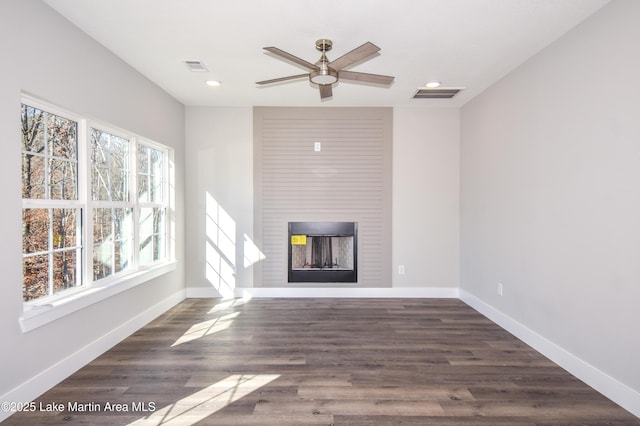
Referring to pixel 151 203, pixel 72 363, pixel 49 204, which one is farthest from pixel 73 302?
pixel 151 203

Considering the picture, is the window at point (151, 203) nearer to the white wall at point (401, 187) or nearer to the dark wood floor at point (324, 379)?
the white wall at point (401, 187)

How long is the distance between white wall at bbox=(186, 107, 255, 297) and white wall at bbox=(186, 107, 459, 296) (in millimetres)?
14

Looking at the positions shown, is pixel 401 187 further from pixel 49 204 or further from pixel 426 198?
pixel 49 204

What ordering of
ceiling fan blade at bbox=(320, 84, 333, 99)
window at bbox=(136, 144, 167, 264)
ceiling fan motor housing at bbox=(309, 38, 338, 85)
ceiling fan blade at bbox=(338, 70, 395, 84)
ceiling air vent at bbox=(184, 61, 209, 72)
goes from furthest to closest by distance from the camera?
1. window at bbox=(136, 144, 167, 264)
2. ceiling air vent at bbox=(184, 61, 209, 72)
3. ceiling fan blade at bbox=(320, 84, 333, 99)
4. ceiling fan blade at bbox=(338, 70, 395, 84)
5. ceiling fan motor housing at bbox=(309, 38, 338, 85)

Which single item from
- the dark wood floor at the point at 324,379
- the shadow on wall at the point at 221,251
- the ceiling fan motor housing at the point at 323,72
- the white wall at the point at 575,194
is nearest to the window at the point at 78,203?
the dark wood floor at the point at 324,379

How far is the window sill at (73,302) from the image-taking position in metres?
2.06

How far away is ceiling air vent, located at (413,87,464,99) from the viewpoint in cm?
380

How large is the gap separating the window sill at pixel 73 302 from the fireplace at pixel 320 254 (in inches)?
72.9

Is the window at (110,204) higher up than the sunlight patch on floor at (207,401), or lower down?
higher up

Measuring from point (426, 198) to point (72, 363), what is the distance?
417 cm

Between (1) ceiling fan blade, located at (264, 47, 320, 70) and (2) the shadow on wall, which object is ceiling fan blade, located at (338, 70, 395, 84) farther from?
(2) the shadow on wall

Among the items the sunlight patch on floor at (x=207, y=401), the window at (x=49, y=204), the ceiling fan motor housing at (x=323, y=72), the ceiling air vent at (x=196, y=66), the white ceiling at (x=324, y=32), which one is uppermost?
the ceiling air vent at (x=196, y=66)

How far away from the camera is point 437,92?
393 cm

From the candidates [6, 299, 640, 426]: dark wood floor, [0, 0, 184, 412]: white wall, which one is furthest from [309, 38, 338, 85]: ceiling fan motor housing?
[6, 299, 640, 426]: dark wood floor
